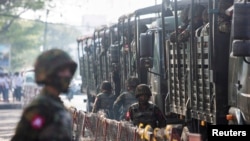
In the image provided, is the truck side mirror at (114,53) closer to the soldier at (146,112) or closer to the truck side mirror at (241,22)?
the soldier at (146,112)

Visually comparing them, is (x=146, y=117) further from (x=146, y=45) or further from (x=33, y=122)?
(x=33, y=122)

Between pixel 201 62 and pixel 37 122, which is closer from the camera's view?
pixel 37 122

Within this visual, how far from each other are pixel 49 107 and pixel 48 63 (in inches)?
11.2

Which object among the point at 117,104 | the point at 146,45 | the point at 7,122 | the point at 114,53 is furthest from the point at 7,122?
the point at 146,45

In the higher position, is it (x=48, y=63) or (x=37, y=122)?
(x=48, y=63)

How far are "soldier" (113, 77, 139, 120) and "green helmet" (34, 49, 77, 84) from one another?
29.8 ft

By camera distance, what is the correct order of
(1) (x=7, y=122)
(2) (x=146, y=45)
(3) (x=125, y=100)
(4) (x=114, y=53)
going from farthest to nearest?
(1) (x=7, y=122) < (4) (x=114, y=53) < (3) (x=125, y=100) < (2) (x=146, y=45)

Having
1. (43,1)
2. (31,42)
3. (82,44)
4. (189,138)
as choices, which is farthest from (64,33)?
(189,138)

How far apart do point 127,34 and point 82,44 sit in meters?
9.70

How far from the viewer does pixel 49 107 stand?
5.12 meters

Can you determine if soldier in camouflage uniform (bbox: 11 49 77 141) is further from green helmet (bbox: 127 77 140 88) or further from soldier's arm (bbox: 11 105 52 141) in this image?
green helmet (bbox: 127 77 140 88)

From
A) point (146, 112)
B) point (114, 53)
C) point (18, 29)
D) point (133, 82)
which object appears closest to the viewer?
point (146, 112)

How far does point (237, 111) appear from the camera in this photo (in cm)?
904

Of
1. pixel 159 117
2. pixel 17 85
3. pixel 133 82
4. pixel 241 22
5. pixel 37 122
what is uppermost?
pixel 241 22
